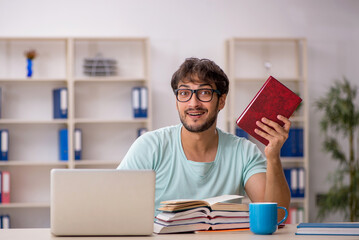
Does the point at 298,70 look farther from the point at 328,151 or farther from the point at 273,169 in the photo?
the point at 273,169

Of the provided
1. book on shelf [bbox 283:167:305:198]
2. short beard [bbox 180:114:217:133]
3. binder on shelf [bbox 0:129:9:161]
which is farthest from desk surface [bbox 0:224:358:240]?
book on shelf [bbox 283:167:305:198]

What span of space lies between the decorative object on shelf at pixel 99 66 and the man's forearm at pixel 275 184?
9.84 ft

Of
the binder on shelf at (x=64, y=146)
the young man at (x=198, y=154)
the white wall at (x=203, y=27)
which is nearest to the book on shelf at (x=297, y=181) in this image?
the white wall at (x=203, y=27)

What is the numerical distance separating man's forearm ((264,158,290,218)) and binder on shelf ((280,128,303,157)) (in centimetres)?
286

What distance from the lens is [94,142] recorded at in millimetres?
4918

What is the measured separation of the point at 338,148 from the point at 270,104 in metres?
3.22

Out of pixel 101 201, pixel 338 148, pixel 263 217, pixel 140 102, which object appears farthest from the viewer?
pixel 338 148

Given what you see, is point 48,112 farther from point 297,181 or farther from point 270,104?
point 270,104

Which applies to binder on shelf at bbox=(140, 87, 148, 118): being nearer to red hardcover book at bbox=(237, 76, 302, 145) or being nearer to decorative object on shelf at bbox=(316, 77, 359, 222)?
decorative object on shelf at bbox=(316, 77, 359, 222)

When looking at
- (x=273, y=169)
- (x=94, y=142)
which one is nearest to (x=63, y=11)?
(x=94, y=142)

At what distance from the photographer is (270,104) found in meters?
1.95

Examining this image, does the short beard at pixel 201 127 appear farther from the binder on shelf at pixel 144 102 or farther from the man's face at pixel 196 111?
the binder on shelf at pixel 144 102

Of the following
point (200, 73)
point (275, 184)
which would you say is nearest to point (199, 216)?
point (275, 184)

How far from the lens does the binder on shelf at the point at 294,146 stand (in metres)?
4.84
